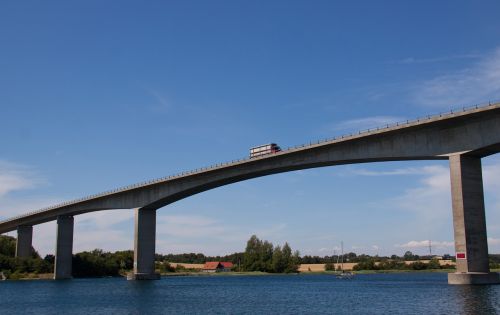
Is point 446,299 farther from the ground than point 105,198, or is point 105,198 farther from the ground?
point 105,198

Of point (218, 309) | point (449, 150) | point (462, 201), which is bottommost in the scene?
point (218, 309)

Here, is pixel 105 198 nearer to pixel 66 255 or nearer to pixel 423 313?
pixel 66 255

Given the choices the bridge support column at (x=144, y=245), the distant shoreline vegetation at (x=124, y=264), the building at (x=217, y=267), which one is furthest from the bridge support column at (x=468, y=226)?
the building at (x=217, y=267)

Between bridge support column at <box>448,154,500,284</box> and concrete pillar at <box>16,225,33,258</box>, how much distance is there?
91449 mm

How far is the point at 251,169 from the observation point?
75938 millimetres

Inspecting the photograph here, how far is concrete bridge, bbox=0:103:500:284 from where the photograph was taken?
50.5m

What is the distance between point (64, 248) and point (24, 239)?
22.6 meters

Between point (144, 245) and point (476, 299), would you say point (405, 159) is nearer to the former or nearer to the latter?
point (476, 299)

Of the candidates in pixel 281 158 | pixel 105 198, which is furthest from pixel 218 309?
pixel 105 198

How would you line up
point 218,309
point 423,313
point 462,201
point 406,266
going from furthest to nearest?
point 406,266 < point 462,201 < point 218,309 < point 423,313

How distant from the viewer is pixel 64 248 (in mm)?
101438

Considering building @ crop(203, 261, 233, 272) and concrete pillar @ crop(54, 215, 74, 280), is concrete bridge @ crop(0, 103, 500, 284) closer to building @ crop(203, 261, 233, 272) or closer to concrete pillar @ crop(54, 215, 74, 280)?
concrete pillar @ crop(54, 215, 74, 280)

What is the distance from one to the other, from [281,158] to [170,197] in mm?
21636

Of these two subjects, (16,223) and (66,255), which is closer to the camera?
(66,255)
